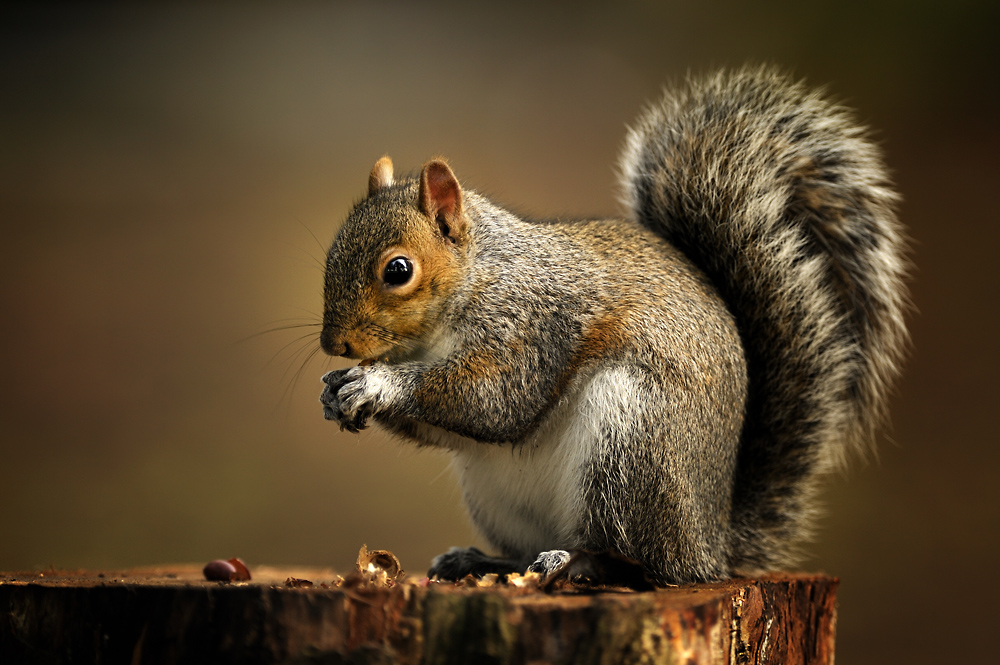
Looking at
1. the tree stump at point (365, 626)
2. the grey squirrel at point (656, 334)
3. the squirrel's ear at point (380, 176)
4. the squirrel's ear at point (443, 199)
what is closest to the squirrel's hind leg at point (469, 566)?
the grey squirrel at point (656, 334)

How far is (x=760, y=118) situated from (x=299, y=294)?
2.09 metres

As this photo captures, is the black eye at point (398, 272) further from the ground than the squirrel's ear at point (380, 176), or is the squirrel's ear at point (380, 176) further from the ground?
the squirrel's ear at point (380, 176)

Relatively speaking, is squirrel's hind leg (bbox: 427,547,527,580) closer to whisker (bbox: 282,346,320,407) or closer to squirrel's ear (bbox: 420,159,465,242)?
whisker (bbox: 282,346,320,407)

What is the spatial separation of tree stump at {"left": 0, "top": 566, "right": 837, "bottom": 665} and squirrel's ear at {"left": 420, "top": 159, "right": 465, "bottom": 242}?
0.65m

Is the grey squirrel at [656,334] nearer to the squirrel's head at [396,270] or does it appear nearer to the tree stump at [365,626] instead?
the squirrel's head at [396,270]

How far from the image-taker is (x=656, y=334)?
1355 millimetres

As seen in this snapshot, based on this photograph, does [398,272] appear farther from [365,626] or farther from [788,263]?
[788,263]

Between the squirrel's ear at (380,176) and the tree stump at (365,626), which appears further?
the squirrel's ear at (380,176)

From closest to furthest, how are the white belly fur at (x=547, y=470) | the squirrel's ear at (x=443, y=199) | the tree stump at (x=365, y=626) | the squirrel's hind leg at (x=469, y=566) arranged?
the tree stump at (x=365, y=626), the white belly fur at (x=547, y=470), the squirrel's ear at (x=443, y=199), the squirrel's hind leg at (x=469, y=566)

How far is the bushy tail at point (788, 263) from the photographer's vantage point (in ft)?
5.21

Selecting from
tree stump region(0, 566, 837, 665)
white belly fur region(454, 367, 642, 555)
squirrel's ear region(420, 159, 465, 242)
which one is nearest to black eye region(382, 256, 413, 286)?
squirrel's ear region(420, 159, 465, 242)

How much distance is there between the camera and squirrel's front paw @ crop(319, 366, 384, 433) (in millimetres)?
1320

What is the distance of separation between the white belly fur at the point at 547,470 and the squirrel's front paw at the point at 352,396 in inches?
8.2

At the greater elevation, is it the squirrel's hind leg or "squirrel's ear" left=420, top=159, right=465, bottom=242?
"squirrel's ear" left=420, top=159, right=465, bottom=242
